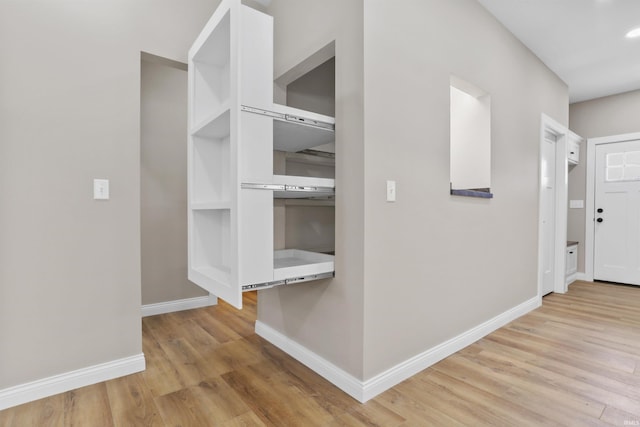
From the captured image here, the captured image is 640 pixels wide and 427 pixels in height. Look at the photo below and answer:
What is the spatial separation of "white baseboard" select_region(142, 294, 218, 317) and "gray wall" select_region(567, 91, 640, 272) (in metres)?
5.20

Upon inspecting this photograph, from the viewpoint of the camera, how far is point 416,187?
203 centimetres

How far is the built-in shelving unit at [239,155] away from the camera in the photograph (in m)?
1.54

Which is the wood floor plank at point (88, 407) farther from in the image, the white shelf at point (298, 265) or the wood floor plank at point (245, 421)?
the white shelf at point (298, 265)

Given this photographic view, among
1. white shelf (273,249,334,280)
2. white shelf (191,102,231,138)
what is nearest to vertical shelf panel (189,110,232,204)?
white shelf (191,102,231,138)

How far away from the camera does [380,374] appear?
183 cm

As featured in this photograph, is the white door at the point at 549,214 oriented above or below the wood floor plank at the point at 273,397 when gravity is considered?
above

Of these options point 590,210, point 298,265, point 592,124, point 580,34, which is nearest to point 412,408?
point 298,265

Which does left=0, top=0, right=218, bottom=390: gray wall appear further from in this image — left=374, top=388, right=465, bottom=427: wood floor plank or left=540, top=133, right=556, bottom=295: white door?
left=540, top=133, right=556, bottom=295: white door

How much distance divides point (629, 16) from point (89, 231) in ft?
14.3

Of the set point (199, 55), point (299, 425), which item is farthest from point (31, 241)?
point (299, 425)

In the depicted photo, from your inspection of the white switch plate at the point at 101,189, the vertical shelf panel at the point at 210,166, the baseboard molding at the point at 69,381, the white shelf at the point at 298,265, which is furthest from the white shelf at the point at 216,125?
the baseboard molding at the point at 69,381

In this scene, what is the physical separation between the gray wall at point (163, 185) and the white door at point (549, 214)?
4.00 m

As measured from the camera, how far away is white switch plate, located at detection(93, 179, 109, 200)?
1.92 m

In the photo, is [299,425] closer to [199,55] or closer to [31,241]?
[31,241]
